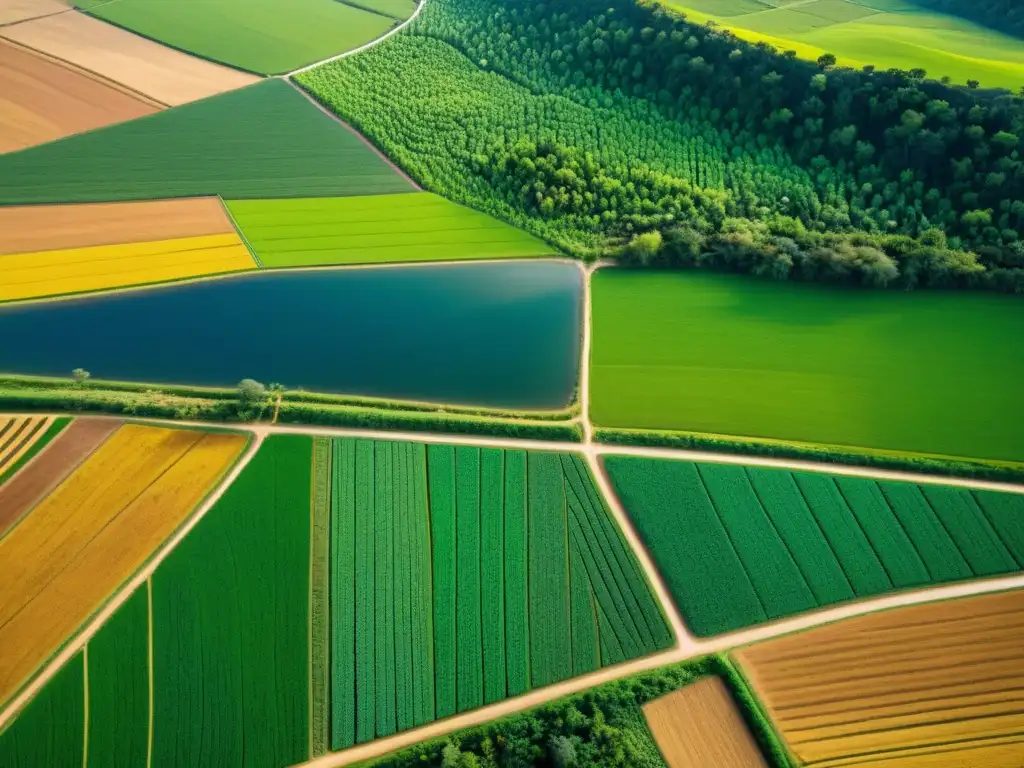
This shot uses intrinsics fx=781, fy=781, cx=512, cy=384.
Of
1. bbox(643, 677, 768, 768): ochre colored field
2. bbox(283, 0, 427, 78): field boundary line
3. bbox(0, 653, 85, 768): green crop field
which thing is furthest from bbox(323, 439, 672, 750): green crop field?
bbox(283, 0, 427, 78): field boundary line

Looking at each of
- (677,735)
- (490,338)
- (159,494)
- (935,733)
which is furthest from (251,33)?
(935,733)

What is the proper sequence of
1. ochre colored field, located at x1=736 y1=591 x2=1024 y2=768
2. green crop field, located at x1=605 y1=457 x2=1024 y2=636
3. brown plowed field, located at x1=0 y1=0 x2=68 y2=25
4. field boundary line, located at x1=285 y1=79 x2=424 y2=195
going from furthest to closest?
brown plowed field, located at x1=0 y1=0 x2=68 y2=25 → field boundary line, located at x1=285 y1=79 x2=424 y2=195 → green crop field, located at x1=605 y1=457 x2=1024 y2=636 → ochre colored field, located at x1=736 y1=591 x2=1024 y2=768

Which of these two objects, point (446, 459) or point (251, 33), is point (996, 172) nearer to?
point (446, 459)

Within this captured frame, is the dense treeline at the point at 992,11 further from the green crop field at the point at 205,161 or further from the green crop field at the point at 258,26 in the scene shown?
the green crop field at the point at 205,161

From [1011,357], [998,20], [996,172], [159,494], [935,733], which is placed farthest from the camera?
[998,20]

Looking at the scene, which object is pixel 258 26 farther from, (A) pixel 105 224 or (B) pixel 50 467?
(B) pixel 50 467

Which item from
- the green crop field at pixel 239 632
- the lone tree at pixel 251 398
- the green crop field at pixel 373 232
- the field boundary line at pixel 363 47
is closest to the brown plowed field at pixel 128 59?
the field boundary line at pixel 363 47

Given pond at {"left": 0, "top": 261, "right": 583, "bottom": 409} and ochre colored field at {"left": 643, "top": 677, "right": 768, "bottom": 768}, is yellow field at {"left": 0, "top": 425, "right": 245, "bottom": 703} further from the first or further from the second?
ochre colored field at {"left": 643, "top": 677, "right": 768, "bottom": 768}
